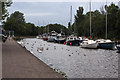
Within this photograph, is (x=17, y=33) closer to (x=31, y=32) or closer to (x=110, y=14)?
(x=31, y=32)

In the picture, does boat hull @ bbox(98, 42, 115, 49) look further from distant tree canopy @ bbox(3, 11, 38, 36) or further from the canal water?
distant tree canopy @ bbox(3, 11, 38, 36)

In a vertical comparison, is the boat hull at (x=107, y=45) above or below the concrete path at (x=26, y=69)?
above

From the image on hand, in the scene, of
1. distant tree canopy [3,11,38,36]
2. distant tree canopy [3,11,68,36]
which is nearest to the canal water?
distant tree canopy [3,11,38,36]

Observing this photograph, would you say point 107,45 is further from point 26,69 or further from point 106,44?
point 26,69

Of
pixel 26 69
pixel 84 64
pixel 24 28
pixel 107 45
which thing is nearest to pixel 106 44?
pixel 107 45

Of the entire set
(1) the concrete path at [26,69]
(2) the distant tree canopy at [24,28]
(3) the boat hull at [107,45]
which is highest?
(2) the distant tree canopy at [24,28]

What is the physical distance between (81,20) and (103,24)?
1435 inches

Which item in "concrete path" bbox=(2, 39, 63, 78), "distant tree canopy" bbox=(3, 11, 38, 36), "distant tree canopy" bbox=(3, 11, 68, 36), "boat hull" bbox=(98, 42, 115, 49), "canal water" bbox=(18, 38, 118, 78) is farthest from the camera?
"distant tree canopy" bbox=(3, 11, 68, 36)

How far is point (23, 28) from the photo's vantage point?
520 ft

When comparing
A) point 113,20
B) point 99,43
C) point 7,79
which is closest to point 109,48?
point 99,43

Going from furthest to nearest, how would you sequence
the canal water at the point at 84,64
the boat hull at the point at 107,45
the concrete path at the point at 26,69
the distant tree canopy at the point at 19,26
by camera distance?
1. the distant tree canopy at the point at 19,26
2. the boat hull at the point at 107,45
3. the canal water at the point at 84,64
4. the concrete path at the point at 26,69

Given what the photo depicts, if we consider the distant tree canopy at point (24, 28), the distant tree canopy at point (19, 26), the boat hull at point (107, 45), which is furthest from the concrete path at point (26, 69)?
the distant tree canopy at point (24, 28)

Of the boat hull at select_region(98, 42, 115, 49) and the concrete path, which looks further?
the boat hull at select_region(98, 42, 115, 49)

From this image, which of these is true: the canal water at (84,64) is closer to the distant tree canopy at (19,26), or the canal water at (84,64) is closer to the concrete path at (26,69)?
the concrete path at (26,69)
